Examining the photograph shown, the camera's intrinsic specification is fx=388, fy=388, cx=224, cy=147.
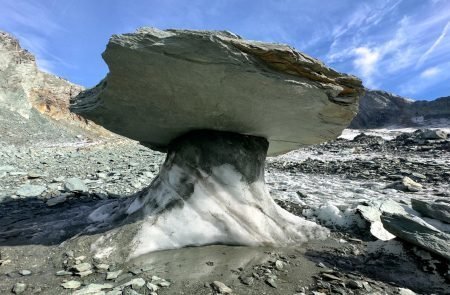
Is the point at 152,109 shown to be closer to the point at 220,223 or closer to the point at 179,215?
the point at 179,215

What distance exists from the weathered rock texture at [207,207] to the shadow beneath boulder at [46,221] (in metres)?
0.17

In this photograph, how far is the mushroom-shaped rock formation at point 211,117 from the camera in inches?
148

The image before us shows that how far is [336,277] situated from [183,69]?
97.4 inches

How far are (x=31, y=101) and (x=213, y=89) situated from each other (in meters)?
30.2

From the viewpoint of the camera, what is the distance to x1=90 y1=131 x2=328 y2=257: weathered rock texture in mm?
4430

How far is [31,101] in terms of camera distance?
3017 centimetres

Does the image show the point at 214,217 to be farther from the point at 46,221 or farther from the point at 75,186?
the point at 75,186

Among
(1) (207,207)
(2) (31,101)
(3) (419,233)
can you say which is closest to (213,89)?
(1) (207,207)

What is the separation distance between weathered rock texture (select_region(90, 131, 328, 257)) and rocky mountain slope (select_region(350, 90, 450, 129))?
5273cm

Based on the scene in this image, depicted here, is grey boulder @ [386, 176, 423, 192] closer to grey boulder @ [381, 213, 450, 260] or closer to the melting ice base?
the melting ice base

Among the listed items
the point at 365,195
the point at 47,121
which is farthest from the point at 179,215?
the point at 47,121

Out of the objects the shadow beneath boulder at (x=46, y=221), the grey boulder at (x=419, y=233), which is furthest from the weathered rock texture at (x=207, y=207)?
the grey boulder at (x=419, y=233)

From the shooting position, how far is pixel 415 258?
4207mm

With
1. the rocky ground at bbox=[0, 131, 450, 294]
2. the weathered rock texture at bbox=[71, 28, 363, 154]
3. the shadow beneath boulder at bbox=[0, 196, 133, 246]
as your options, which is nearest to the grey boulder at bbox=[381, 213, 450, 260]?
the rocky ground at bbox=[0, 131, 450, 294]
